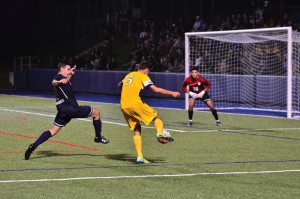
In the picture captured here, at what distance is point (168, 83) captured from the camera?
34.3 meters

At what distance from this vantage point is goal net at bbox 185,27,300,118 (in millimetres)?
27781

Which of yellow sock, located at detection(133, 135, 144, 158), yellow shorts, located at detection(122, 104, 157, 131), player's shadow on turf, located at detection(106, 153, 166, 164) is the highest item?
yellow shorts, located at detection(122, 104, 157, 131)

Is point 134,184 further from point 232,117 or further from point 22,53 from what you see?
point 22,53

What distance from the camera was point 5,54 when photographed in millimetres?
55469

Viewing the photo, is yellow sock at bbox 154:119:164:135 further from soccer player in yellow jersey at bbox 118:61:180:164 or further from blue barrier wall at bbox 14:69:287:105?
blue barrier wall at bbox 14:69:287:105

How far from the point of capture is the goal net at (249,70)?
1094 inches

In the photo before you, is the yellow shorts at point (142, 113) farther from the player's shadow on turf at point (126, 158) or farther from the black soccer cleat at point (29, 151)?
the black soccer cleat at point (29, 151)

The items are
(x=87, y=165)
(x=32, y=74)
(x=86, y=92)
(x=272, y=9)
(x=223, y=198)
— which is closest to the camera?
(x=223, y=198)

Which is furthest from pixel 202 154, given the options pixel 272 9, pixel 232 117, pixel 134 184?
pixel 272 9

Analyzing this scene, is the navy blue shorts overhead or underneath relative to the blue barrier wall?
overhead

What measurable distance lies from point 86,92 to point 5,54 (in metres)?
Answer: 16.9

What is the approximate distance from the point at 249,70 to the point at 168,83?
487cm

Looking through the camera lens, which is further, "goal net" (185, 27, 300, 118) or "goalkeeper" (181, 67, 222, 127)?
"goal net" (185, 27, 300, 118)

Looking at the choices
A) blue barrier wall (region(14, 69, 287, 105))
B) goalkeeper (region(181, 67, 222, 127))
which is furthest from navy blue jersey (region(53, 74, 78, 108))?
blue barrier wall (region(14, 69, 287, 105))
